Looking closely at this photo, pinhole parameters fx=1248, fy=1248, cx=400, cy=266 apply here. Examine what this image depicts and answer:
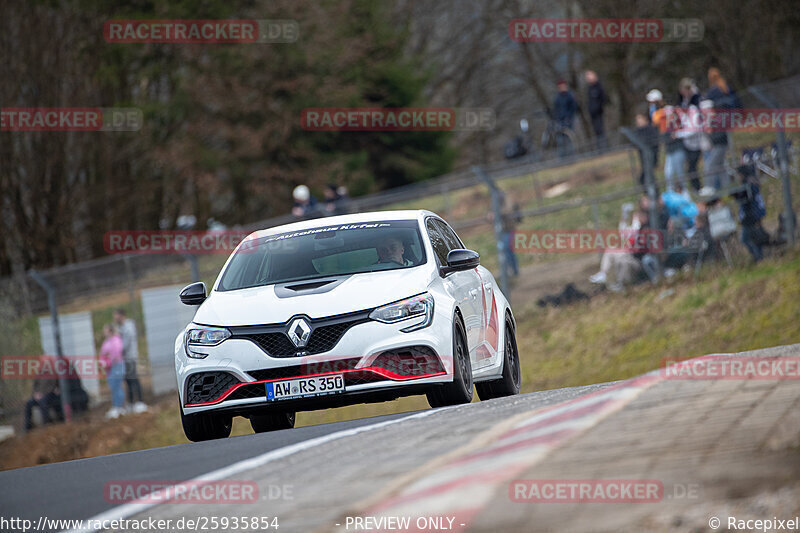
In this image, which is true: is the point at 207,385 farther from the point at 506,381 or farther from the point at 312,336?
the point at 506,381

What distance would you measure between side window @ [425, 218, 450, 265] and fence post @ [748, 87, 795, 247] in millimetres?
9099

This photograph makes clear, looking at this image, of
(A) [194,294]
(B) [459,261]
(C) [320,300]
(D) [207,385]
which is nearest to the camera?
(C) [320,300]

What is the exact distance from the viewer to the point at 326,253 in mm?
10008

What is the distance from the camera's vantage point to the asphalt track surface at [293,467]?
5.30m

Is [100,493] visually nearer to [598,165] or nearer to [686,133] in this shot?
[686,133]

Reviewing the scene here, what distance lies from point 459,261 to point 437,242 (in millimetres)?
766

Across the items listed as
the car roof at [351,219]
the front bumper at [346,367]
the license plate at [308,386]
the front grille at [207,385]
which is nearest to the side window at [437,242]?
the car roof at [351,219]

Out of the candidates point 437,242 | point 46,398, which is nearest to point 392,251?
point 437,242

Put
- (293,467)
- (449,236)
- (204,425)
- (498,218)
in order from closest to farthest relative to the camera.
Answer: (293,467), (204,425), (449,236), (498,218)

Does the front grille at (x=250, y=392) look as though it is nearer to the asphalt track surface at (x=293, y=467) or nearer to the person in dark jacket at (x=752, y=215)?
the asphalt track surface at (x=293, y=467)

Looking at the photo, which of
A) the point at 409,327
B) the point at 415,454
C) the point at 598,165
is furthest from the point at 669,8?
the point at 415,454

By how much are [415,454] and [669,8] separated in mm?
40559

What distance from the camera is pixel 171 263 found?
72.9 feet

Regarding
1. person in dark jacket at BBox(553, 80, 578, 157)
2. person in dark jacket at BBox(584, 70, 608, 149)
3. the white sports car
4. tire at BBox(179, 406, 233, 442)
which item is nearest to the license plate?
the white sports car
